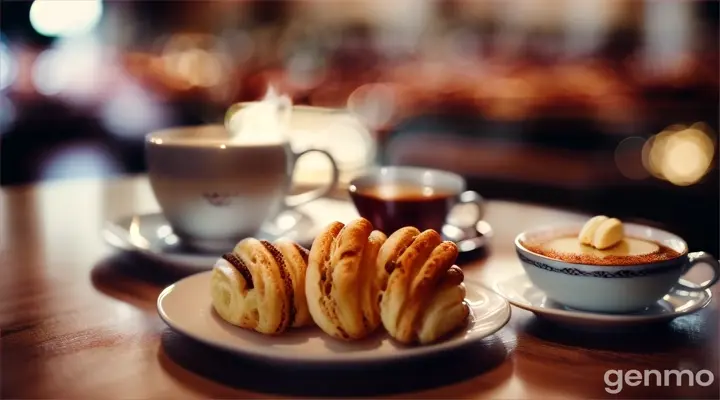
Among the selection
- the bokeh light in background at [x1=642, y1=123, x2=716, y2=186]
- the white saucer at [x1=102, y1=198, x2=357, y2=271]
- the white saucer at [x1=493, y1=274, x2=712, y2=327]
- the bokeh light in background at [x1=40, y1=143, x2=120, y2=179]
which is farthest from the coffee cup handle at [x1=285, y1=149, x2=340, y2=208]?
the bokeh light in background at [x1=40, y1=143, x2=120, y2=179]

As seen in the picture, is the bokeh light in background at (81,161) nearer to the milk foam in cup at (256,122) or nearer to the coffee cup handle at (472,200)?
the milk foam in cup at (256,122)

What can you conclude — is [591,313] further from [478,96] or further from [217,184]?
[478,96]

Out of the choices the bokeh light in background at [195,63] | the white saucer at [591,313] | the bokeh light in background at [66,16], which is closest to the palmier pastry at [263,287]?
the white saucer at [591,313]

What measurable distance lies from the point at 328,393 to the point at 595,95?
3.03 meters

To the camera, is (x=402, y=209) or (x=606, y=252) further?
(x=402, y=209)

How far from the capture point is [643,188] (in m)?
2.88

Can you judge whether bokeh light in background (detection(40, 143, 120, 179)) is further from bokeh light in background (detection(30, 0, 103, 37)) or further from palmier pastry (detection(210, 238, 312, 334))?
bokeh light in background (detection(30, 0, 103, 37))

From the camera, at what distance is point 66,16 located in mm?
6730

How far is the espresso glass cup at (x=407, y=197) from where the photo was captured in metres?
0.87

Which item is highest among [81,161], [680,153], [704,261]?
[704,261]

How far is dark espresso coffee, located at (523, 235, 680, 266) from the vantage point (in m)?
0.63

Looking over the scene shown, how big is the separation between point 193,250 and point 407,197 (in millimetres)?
254

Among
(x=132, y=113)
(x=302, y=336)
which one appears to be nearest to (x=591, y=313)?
(x=302, y=336)

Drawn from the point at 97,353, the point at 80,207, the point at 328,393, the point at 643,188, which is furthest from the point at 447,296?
the point at 643,188
